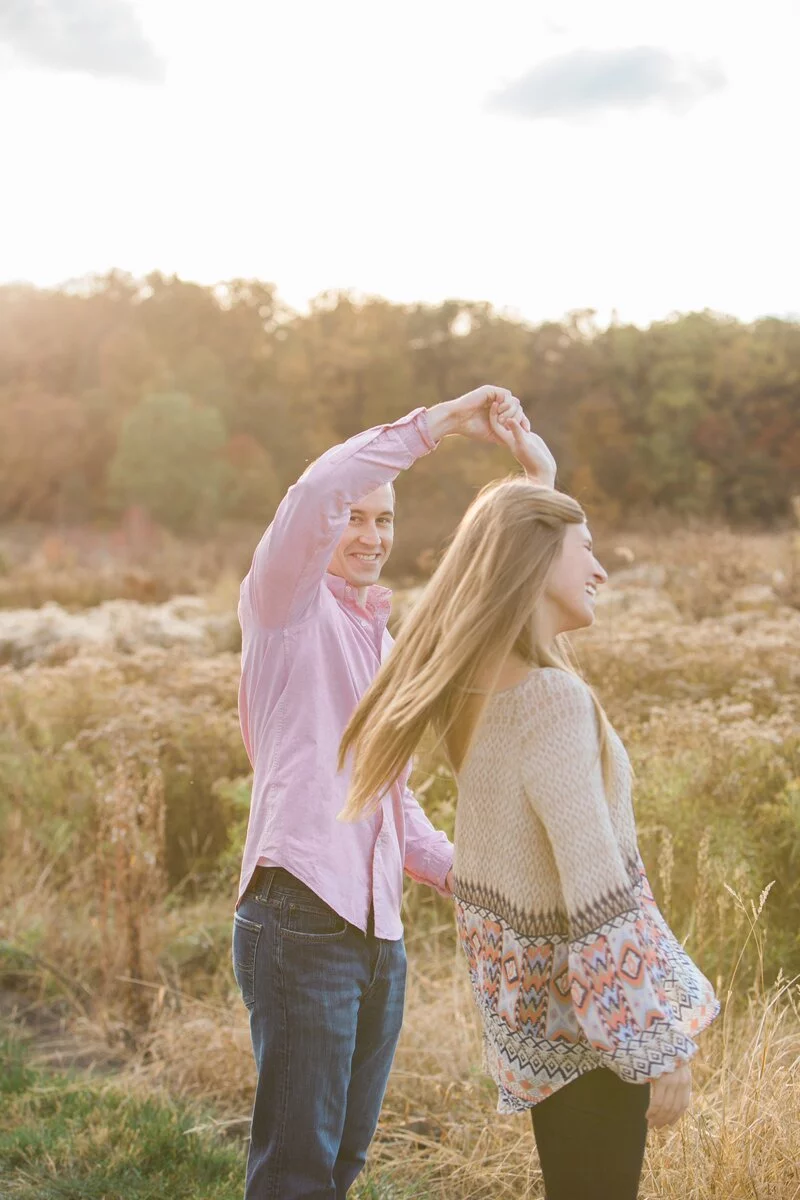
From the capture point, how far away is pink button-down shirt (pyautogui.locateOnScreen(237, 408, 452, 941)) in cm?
210

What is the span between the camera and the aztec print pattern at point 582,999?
1699mm

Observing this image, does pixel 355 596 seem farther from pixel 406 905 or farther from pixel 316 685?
pixel 406 905

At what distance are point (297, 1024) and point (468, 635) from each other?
766 mm

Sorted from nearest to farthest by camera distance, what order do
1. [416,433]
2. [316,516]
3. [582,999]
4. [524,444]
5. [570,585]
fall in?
[582,999], [570,585], [316,516], [416,433], [524,444]

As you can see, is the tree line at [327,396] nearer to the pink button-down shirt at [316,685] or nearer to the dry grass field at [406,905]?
the dry grass field at [406,905]

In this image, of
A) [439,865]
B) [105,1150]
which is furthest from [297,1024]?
[105,1150]

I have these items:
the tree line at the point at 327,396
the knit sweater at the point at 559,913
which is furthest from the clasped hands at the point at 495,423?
the tree line at the point at 327,396

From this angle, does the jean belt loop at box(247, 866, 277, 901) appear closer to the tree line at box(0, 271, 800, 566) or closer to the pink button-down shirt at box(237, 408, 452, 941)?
the pink button-down shirt at box(237, 408, 452, 941)

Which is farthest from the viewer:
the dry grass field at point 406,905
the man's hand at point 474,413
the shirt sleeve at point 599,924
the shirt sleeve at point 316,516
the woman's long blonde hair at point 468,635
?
the dry grass field at point 406,905

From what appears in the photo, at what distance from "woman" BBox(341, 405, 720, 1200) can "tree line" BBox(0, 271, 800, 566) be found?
79.2 feet

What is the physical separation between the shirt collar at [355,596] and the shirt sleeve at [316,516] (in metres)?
0.11

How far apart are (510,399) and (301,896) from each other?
980 millimetres

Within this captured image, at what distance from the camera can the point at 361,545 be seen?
7.61 ft

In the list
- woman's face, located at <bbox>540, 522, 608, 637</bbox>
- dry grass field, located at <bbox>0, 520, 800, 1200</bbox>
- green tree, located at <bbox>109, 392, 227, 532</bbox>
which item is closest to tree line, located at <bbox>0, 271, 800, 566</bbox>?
green tree, located at <bbox>109, 392, 227, 532</bbox>
